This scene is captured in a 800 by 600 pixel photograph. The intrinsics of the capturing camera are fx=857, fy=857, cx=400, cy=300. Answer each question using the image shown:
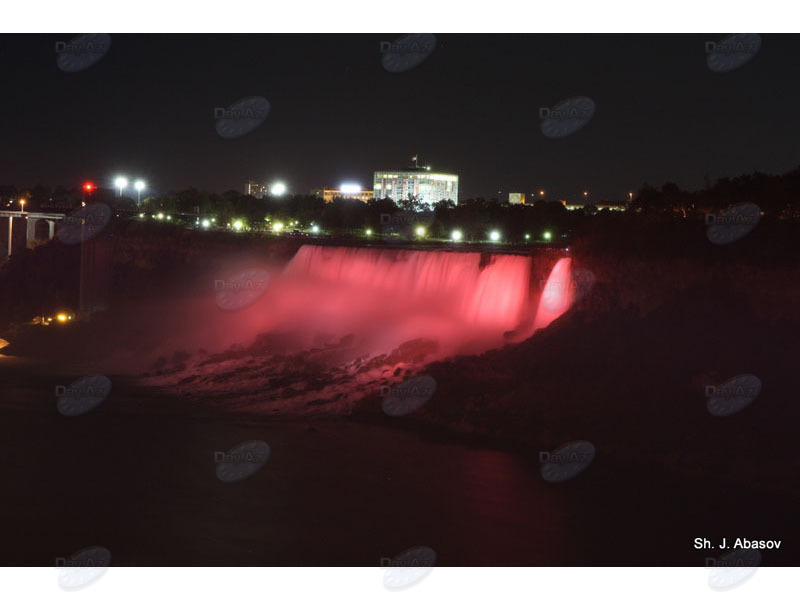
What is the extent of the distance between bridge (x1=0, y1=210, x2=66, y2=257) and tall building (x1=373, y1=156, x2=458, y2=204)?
272ft

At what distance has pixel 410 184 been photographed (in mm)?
134875

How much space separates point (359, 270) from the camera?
113ft

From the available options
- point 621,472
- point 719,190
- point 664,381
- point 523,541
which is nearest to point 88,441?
point 523,541

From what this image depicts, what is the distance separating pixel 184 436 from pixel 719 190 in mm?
24237

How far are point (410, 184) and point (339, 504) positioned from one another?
12119 cm

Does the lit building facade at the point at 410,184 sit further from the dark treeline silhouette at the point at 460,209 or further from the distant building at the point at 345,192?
the dark treeline silhouette at the point at 460,209

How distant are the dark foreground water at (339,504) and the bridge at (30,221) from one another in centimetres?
3249

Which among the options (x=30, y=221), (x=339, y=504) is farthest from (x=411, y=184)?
(x=339, y=504)

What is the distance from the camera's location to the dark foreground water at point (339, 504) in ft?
45.0

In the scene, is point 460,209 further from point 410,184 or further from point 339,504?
point 410,184

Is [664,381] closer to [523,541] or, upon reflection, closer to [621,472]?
[621,472]

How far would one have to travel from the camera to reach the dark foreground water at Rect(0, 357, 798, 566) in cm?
1372

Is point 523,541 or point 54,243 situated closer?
point 523,541

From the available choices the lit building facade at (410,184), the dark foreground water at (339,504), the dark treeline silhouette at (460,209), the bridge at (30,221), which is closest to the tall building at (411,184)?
the lit building facade at (410,184)
